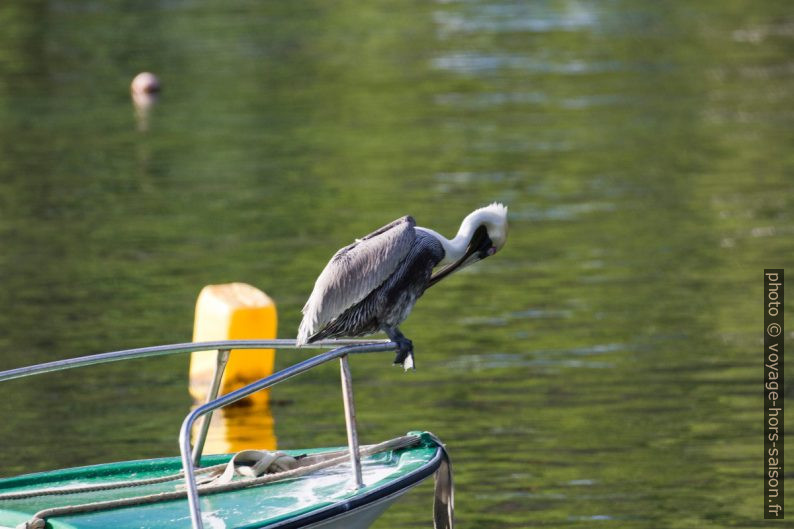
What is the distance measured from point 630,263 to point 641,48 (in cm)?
1823

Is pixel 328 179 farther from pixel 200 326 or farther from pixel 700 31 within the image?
pixel 700 31

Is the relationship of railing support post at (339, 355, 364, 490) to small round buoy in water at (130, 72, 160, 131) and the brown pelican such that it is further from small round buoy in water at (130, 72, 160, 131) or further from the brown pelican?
small round buoy in water at (130, 72, 160, 131)

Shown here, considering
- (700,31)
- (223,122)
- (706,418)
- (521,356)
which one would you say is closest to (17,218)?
(223,122)

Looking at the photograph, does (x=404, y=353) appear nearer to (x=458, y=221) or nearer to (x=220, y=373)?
(x=220, y=373)

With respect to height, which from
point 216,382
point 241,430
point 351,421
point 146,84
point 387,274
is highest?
point 146,84

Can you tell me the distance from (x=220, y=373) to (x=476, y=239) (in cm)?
167

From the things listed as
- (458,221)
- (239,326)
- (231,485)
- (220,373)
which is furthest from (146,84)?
(231,485)

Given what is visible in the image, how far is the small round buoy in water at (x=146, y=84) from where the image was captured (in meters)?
33.5

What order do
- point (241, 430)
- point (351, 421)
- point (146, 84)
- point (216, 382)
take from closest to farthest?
point (351, 421), point (216, 382), point (241, 430), point (146, 84)

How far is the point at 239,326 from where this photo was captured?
14.9 m

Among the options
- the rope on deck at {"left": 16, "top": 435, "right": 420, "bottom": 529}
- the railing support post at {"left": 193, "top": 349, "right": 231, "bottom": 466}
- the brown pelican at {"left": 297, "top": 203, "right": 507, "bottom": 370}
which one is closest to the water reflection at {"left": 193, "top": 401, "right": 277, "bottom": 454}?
the railing support post at {"left": 193, "top": 349, "right": 231, "bottom": 466}

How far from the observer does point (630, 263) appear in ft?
63.5

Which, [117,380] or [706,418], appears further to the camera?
[117,380]

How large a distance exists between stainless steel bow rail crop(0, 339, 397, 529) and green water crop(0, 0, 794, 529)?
10.1ft
